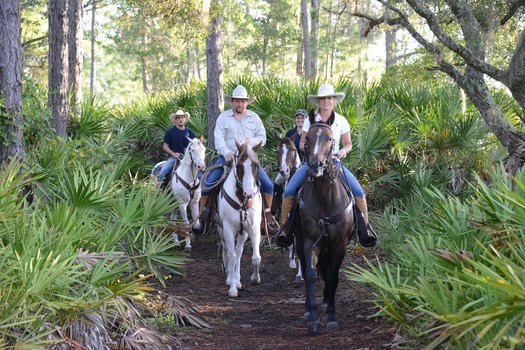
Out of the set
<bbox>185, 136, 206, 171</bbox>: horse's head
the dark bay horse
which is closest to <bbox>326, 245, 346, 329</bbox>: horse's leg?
the dark bay horse

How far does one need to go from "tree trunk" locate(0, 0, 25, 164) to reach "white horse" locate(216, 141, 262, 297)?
10.8 feet

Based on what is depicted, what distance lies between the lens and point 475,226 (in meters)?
Answer: 6.80

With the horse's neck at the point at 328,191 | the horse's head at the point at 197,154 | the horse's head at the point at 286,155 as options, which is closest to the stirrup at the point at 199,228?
the horse's head at the point at 286,155

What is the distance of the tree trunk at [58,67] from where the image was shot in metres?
15.9

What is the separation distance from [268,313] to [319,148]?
307 cm

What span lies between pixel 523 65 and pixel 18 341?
31.1 ft

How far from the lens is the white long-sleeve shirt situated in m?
11.6

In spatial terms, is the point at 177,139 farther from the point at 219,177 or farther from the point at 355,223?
the point at 355,223

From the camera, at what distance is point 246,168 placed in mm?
10836

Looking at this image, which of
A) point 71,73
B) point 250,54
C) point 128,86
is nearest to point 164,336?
point 71,73

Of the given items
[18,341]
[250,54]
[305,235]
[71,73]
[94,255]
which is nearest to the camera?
[18,341]

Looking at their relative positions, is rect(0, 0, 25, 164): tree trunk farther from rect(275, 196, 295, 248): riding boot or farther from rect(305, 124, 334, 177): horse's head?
rect(305, 124, 334, 177): horse's head

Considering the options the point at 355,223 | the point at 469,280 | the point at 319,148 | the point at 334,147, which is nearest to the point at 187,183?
the point at 355,223

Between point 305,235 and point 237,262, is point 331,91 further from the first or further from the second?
point 237,262
